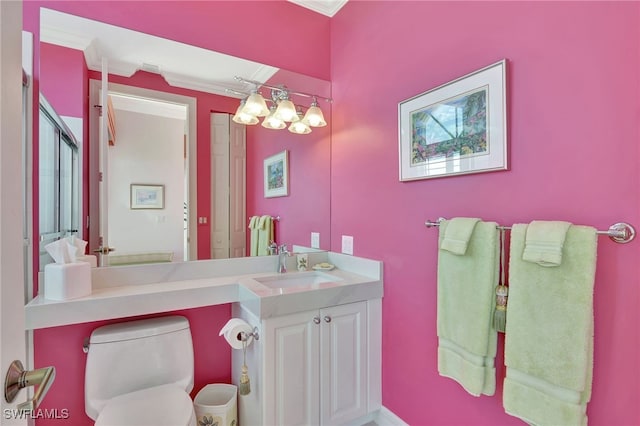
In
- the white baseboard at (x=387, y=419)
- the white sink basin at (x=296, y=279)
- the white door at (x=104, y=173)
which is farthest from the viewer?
the white sink basin at (x=296, y=279)

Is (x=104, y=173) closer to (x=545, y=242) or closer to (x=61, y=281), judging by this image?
(x=61, y=281)

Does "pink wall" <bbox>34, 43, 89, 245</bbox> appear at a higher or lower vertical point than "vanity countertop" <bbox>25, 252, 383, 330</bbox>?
higher

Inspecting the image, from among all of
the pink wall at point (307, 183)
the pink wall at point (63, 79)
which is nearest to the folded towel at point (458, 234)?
the pink wall at point (307, 183)

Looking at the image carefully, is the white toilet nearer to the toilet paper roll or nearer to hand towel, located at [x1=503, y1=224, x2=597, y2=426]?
the toilet paper roll

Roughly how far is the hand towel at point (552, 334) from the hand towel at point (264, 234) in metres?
1.45

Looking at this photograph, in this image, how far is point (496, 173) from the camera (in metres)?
1.25

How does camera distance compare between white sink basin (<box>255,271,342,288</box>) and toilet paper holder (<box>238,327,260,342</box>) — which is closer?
toilet paper holder (<box>238,327,260,342</box>)

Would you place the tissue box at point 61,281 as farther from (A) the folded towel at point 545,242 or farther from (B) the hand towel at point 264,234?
(A) the folded towel at point 545,242

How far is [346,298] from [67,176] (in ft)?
5.36

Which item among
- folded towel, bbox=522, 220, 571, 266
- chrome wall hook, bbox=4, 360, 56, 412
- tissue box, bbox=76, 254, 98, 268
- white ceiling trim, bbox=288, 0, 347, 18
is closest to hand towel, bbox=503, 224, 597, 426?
folded towel, bbox=522, 220, 571, 266

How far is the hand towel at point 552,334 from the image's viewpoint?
917 mm

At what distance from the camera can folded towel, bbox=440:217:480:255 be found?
48.1 inches

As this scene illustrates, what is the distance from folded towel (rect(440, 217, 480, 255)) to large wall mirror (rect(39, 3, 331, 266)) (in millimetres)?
1186

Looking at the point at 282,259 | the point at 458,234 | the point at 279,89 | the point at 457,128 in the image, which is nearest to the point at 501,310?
the point at 458,234
